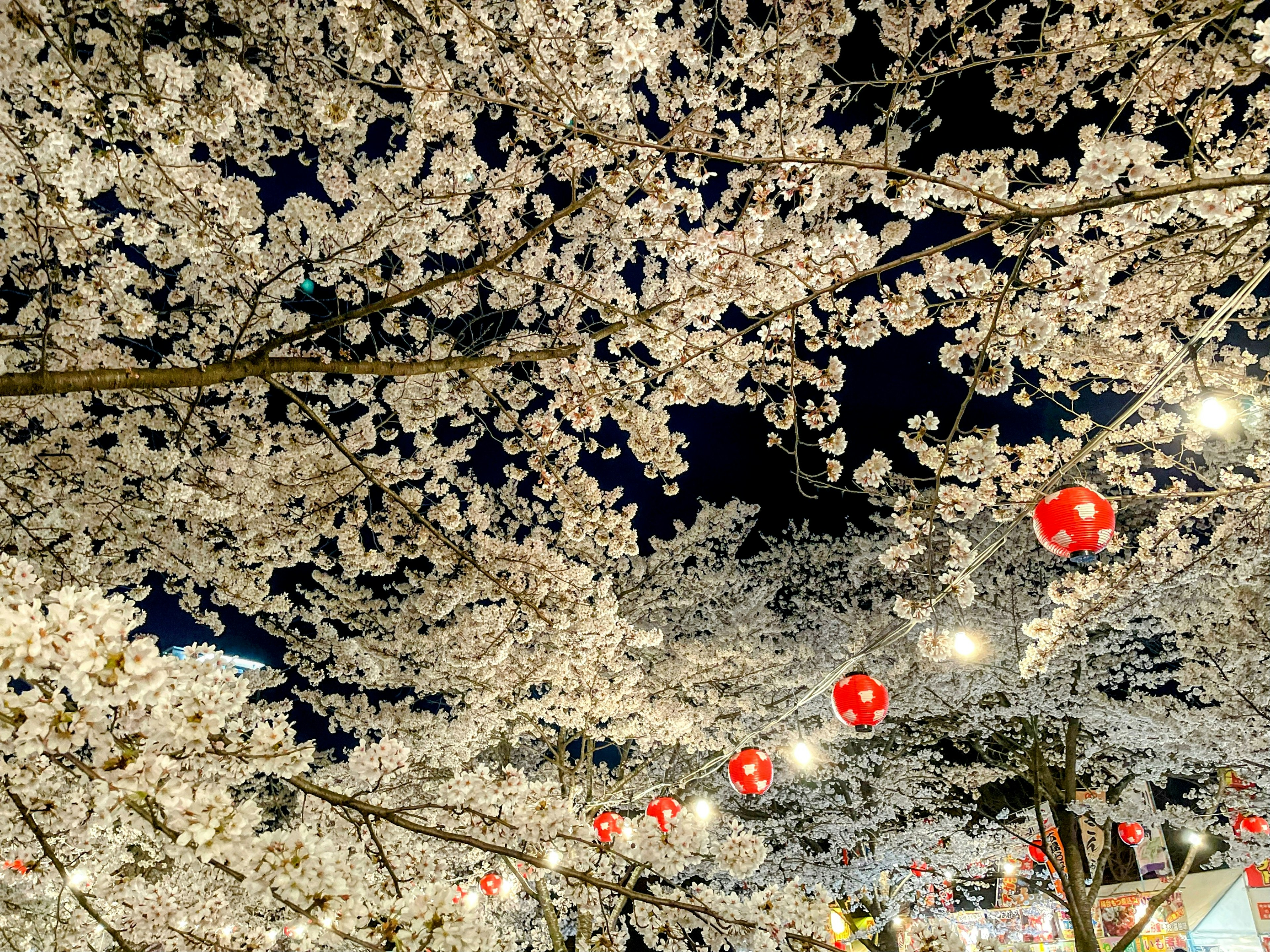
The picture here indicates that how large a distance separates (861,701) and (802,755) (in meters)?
2.41

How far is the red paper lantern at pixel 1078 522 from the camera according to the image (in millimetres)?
4602

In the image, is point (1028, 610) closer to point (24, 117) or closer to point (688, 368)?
point (688, 368)

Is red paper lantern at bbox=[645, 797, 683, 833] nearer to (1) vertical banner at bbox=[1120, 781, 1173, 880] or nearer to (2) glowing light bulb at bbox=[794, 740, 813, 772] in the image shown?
(2) glowing light bulb at bbox=[794, 740, 813, 772]

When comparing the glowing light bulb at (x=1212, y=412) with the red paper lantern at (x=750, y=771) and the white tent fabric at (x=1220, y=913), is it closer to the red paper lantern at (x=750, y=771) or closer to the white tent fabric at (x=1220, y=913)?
the red paper lantern at (x=750, y=771)

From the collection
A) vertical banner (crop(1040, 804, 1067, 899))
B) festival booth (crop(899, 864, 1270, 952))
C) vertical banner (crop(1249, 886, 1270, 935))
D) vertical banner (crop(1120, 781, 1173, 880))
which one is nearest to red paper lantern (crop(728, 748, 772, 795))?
vertical banner (crop(1040, 804, 1067, 899))

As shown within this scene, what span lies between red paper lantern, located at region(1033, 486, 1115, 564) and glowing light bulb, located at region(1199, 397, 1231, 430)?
2.81 feet

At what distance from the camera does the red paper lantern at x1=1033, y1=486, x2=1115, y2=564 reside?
460 centimetres

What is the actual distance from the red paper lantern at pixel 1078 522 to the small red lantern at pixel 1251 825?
40.1 feet

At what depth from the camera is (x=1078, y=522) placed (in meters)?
4.60

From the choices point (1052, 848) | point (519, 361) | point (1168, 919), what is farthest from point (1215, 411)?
point (1168, 919)

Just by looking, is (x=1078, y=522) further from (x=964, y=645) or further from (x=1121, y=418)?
(x=964, y=645)

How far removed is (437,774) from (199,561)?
8.37m

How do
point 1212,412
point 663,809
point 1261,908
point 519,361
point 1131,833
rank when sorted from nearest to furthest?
point 1212,412
point 519,361
point 663,809
point 1131,833
point 1261,908

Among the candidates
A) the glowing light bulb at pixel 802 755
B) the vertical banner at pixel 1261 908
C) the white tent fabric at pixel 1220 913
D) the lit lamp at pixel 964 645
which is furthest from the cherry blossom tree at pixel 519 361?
the white tent fabric at pixel 1220 913
